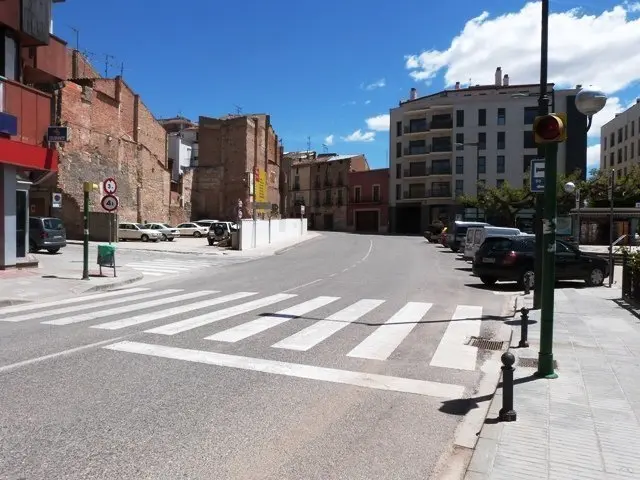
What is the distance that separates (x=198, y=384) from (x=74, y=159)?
38.8 meters

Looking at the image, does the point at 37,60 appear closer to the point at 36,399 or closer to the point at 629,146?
the point at 36,399

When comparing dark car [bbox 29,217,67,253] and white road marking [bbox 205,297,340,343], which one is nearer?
white road marking [bbox 205,297,340,343]

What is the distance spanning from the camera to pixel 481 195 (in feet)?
182

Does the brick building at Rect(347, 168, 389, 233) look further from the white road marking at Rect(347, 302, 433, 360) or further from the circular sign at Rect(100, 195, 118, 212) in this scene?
the white road marking at Rect(347, 302, 433, 360)

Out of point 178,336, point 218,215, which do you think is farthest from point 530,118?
point 178,336

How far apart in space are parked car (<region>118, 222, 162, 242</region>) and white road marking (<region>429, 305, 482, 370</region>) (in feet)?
108

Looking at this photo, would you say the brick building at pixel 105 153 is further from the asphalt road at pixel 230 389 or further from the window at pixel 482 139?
the window at pixel 482 139

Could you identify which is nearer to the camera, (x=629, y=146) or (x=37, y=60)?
(x=37, y=60)

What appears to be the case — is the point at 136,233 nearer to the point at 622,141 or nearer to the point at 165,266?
the point at 165,266

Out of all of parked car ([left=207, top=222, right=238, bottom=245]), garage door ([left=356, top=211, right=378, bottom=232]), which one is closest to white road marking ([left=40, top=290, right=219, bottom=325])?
parked car ([left=207, top=222, right=238, bottom=245])

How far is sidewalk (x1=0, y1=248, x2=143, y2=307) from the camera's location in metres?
12.9

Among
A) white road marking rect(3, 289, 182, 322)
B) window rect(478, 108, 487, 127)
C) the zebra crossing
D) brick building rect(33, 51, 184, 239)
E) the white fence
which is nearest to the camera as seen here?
white road marking rect(3, 289, 182, 322)

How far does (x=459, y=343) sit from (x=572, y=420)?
3.48m

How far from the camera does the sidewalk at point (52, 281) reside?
12883 millimetres
